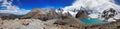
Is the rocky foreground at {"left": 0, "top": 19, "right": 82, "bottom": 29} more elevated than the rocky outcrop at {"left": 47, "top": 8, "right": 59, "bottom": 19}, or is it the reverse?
the rocky outcrop at {"left": 47, "top": 8, "right": 59, "bottom": 19}

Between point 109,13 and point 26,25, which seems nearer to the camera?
point 26,25

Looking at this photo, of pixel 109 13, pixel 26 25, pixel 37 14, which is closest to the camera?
pixel 26 25

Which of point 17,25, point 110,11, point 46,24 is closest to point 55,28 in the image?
point 46,24

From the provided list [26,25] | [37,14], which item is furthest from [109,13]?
[26,25]

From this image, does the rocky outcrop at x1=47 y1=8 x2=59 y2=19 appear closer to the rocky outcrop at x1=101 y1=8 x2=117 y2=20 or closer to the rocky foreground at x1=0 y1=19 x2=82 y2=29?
the rocky foreground at x1=0 y1=19 x2=82 y2=29

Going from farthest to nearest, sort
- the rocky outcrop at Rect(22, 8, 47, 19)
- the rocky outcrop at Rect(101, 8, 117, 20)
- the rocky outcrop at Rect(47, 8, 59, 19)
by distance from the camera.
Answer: the rocky outcrop at Rect(101, 8, 117, 20)
the rocky outcrop at Rect(47, 8, 59, 19)
the rocky outcrop at Rect(22, 8, 47, 19)

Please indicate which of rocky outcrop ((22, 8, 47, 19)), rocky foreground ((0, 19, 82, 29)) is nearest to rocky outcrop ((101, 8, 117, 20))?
rocky outcrop ((22, 8, 47, 19))

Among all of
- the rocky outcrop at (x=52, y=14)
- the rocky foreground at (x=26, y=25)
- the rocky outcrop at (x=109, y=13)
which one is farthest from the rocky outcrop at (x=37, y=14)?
the rocky outcrop at (x=109, y=13)

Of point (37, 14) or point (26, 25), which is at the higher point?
point (37, 14)

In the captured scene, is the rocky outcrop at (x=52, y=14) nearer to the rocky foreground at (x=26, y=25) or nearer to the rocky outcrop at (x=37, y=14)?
the rocky outcrop at (x=37, y=14)

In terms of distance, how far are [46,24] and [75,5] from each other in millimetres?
3436

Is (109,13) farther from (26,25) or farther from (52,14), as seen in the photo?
(26,25)

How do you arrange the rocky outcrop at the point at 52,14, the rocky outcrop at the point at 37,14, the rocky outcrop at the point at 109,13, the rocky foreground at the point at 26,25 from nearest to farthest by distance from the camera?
the rocky foreground at the point at 26,25, the rocky outcrop at the point at 37,14, the rocky outcrop at the point at 52,14, the rocky outcrop at the point at 109,13

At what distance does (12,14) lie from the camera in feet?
31.2
